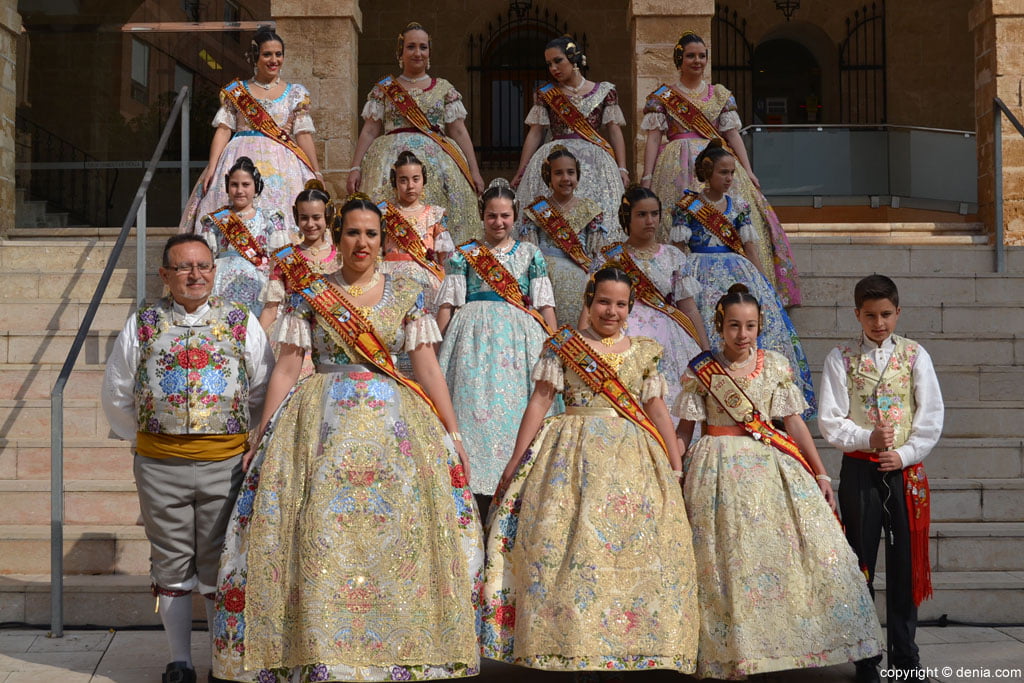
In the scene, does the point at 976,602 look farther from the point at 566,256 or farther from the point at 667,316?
the point at 566,256

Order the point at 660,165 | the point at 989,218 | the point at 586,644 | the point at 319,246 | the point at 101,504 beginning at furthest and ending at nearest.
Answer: the point at 989,218, the point at 660,165, the point at 319,246, the point at 101,504, the point at 586,644

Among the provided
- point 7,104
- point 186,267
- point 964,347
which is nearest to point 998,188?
point 964,347

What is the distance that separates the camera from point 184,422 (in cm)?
473

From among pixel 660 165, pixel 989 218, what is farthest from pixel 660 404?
pixel 989 218

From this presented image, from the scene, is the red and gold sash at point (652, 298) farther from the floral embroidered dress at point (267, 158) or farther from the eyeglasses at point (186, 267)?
the eyeglasses at point (186, 267)

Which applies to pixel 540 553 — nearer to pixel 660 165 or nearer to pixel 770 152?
pixel 660 165

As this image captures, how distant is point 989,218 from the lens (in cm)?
993

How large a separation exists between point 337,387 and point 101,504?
224 centimetres

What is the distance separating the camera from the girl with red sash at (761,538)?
453 centimetres

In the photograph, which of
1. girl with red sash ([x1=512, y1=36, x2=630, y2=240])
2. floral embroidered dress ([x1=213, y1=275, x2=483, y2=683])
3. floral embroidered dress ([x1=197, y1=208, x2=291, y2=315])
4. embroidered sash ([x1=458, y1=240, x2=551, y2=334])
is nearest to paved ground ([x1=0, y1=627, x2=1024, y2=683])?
floral embroidered dress ([x1=213, y1=275, x2=483, y2=683])

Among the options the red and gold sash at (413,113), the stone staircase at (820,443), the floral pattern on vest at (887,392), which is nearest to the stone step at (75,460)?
the stone staircase at (820,443)

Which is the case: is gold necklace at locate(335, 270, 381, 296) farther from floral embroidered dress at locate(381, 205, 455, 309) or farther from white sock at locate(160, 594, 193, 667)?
floral embroidered dress at locate(381, 205, 455, 309)

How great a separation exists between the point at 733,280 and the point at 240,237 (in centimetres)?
279

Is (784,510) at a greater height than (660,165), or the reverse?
(660,165)
